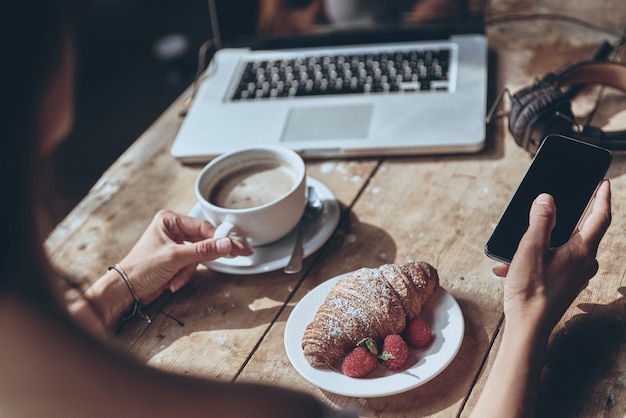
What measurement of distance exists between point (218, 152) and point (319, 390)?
1.74 ft

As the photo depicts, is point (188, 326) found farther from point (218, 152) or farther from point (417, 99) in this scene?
point (417, 99)

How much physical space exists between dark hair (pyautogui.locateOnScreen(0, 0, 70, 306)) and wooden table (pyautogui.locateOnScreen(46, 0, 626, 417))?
0.46 m

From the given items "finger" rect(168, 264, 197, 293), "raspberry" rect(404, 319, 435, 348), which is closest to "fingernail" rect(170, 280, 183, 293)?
"finger" rect(168, 264, 197, 293)

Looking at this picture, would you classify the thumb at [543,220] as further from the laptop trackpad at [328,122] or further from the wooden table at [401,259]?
the laptop trackpad at [328,122]

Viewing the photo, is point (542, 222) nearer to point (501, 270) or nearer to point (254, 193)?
point (501, 270)

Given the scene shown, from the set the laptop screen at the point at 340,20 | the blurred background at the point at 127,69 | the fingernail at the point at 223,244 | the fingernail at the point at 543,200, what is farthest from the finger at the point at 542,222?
the blurred background at the point at 127,69

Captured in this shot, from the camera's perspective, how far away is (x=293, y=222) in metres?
0.95

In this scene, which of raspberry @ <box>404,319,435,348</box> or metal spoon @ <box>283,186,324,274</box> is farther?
metal spoon @ <box>283,186,324,274</box>

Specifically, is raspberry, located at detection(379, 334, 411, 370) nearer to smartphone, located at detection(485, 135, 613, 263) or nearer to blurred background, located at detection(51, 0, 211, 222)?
smartphone, located at detection(485, 135, 613, 263)

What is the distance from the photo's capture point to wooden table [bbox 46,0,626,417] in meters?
0.74

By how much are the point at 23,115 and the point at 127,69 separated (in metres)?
2.78

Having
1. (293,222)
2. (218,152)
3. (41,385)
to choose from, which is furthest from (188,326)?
(41,385)

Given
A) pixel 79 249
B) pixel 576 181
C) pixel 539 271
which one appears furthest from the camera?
pixel 79 249

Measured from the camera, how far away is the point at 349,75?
1.28m
